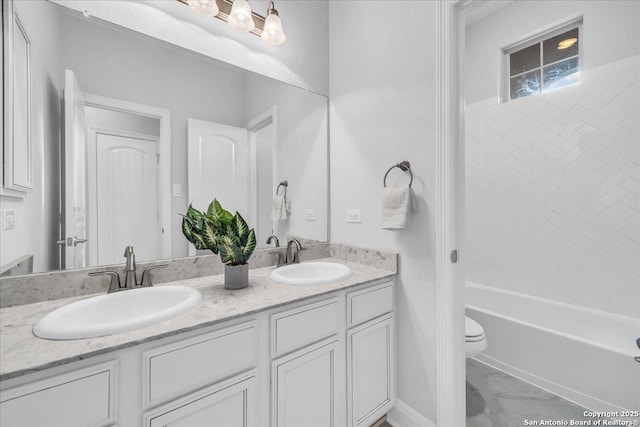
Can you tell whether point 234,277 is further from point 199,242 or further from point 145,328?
point 145,328

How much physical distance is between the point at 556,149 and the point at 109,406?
308cm

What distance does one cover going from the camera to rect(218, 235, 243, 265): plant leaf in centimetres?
116

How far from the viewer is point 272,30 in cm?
154

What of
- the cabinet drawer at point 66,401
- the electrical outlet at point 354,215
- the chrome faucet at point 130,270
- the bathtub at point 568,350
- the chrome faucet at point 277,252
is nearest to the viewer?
the cabinet drawer at point 66,401

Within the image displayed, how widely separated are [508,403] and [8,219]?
2.55 metres

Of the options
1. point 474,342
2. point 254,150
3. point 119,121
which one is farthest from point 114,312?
point 474,342

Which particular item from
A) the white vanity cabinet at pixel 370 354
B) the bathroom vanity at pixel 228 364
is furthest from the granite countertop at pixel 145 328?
the white vanity cabinet at pixel 370 354

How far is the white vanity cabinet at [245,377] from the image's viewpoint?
0.67 m

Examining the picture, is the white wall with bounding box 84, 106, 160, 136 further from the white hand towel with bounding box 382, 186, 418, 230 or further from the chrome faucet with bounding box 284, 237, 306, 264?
the white hand towel with bounding box 382, 186, 418, 230

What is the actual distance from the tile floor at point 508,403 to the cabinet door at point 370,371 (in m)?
0.52

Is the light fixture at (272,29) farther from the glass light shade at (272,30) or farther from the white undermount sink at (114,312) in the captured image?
the white undermount sink at (114,312)

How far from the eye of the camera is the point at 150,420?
2.56 feet

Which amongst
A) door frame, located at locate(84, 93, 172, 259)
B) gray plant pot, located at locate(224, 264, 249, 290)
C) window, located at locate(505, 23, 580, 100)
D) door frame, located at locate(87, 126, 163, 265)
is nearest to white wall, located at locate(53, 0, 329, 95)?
door frame, located at locate(84, 93, 172, 259)

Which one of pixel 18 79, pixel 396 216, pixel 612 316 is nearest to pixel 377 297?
pixel 396 216
